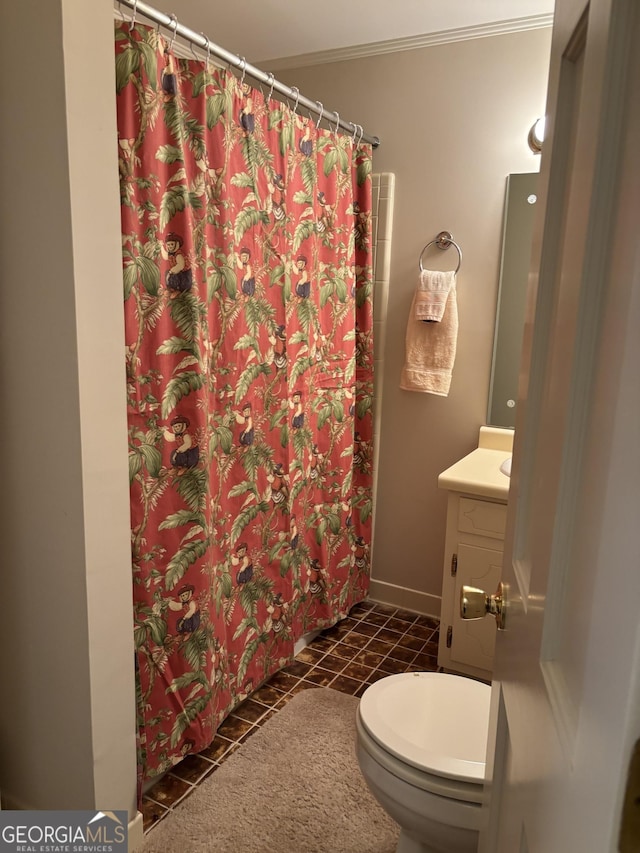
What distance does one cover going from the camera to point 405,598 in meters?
3.03

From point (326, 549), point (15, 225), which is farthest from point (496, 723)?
point (326, 549)

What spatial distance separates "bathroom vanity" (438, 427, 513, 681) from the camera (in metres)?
2.30

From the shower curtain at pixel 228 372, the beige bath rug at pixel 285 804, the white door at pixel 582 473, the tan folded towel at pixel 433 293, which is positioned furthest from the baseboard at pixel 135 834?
the tan folded towel at pixel 433 293

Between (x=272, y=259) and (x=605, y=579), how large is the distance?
73.7 inches

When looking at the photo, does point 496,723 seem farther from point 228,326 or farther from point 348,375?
point 348,375

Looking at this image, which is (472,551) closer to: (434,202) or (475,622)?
(475,622)

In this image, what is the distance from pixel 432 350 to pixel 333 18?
133cm

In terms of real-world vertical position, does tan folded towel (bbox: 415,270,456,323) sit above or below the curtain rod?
below

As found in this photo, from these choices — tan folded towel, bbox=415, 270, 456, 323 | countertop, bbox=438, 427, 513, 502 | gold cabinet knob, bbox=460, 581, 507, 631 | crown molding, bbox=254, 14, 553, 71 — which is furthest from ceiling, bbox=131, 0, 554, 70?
gold cabinet knob, bbox=460, 581, 507, 631

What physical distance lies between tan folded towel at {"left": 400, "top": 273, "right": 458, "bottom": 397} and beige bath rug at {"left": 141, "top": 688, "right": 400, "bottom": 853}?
136 cm

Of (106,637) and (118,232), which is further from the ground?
(118,232)

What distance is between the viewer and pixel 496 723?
36.8 inches

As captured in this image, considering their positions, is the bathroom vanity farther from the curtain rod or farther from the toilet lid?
the curtain rod

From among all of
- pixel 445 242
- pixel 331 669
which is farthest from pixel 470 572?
pixel 445 242
